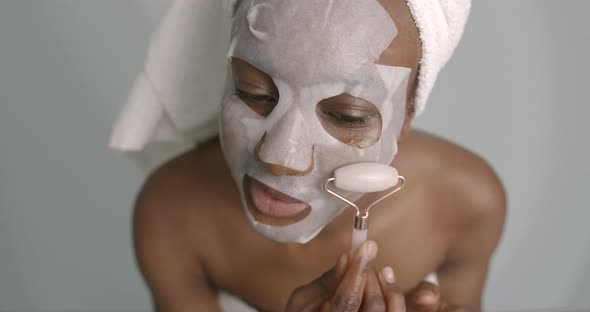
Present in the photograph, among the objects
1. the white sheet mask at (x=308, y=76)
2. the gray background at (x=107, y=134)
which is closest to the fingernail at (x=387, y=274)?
the white sheet mask at (x=308, y=76)

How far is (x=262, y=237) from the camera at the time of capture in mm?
1042

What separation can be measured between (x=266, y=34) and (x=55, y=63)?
817 millimetres

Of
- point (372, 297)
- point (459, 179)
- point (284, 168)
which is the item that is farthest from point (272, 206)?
point (459, 179)

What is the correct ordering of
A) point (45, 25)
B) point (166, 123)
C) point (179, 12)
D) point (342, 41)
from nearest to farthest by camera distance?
1. point (342, 41)
2. point (179, 12)
3. point (166, 123)
4. point (45, 25)

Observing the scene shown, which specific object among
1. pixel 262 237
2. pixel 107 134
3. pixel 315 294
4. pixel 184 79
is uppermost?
pixel 184 79

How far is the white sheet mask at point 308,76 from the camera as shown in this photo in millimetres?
735

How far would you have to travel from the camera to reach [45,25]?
136cm

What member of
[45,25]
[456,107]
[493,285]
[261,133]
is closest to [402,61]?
[261,133]

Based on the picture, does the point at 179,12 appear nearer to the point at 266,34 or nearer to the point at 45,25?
the point at 266,34

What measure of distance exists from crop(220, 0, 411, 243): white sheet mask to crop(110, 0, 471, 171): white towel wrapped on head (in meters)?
0.10

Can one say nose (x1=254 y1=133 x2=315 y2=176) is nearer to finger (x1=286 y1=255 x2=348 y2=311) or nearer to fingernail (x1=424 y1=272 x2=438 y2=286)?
finger (x1=286 y1=255 x2=348 y2=311)

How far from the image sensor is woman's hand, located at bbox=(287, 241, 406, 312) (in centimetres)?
69

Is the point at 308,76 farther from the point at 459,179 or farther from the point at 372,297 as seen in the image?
the point at 459,179

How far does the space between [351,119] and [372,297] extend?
0.69 ft
